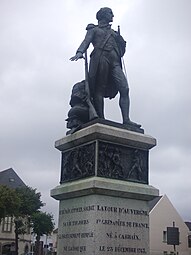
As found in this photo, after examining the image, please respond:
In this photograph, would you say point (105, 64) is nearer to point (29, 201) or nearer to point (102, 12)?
point (102, 12)

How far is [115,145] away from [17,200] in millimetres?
38211

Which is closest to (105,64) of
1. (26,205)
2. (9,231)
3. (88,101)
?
(88,101)

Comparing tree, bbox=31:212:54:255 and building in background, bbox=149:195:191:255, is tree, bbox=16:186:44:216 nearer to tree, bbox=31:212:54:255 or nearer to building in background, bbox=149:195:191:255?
tree, bbox=31:212:54:255

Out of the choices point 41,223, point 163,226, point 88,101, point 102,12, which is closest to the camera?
point 88,101

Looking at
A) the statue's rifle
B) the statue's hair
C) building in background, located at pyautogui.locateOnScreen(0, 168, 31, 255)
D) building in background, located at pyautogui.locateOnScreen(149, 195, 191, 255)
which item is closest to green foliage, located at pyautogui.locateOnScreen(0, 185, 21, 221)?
building in background, located at pyautogui.locateOnScreen(0, 168, 31, 255)

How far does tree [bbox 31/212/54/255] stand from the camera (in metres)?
52.3

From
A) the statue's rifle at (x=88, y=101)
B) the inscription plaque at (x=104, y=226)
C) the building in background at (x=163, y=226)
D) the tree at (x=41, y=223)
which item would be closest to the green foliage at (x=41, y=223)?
the tree at (x=41, y=223)

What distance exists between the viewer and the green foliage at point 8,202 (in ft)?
144

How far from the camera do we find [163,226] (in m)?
61.1

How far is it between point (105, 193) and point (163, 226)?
5484cm

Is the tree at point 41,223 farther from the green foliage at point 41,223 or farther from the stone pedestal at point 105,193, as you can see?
the stone pedestal at point 105,193

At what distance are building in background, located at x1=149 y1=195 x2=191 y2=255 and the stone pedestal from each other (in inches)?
1961

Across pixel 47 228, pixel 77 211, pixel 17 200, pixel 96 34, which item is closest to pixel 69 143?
pixel 77 211

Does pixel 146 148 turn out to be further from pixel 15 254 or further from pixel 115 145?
pixel 15 254
